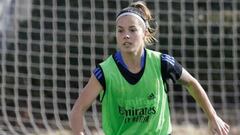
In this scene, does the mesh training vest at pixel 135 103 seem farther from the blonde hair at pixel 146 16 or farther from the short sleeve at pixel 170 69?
the blonde hair at pixel 146 16

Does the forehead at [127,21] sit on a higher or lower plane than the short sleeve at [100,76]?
higher

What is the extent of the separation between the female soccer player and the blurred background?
4152mm

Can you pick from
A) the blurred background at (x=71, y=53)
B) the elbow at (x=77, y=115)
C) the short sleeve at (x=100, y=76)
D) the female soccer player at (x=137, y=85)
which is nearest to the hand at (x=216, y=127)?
the female soccer player at (x=137, y=85)

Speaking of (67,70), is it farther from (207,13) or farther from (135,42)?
(135,42)

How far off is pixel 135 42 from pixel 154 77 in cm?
29

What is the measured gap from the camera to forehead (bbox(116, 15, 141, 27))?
15.7ft

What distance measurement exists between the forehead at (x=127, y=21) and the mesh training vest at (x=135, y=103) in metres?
0.26

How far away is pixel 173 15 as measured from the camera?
9.88 metres

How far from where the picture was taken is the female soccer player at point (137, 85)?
4.82 metres

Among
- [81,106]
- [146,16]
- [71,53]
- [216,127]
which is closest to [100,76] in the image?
[81,106]

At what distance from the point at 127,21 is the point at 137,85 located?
1.41ft

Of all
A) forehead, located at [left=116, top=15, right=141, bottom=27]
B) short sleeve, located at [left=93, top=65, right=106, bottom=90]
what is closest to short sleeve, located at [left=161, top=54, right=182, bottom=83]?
forehead, located at [left=116, top=15, right=141, bottom=27]

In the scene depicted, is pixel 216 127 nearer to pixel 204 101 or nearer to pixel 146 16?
pixel 204 101

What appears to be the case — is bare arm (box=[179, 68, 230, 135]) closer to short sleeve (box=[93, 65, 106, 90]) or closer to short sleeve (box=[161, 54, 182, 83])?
short sleeve (box=[161, 54, 182, 83])
